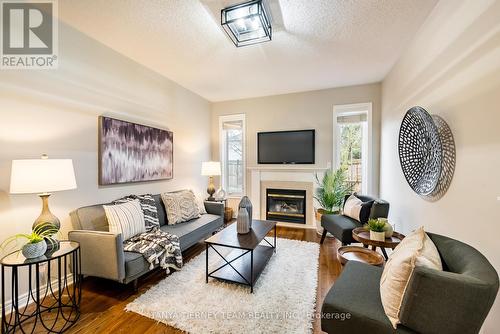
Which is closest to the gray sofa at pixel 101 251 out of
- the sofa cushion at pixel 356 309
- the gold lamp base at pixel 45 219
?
the gold lamp base at pixel 45 219

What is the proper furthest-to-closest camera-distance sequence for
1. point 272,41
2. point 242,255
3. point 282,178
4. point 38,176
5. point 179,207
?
point 282,178 → point 179,207 → point 272,41 → point 242,255 → point 38,176

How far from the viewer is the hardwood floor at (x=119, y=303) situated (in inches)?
64.6

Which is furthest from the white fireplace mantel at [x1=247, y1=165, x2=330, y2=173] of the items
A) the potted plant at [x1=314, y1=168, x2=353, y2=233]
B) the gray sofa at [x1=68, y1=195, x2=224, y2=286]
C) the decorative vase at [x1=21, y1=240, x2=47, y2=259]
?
the decorative vase at [x1=21, y1=240, x2=47, y2=259]

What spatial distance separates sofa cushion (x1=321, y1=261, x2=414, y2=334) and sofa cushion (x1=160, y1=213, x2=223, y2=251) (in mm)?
1824

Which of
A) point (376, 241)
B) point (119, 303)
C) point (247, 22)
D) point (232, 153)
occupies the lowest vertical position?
point (119, 303)

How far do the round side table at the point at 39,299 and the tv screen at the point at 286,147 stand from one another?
329 centimetres

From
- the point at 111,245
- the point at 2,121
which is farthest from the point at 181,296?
the point at 2,121

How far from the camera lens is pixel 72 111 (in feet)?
7.44

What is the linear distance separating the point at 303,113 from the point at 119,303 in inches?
153

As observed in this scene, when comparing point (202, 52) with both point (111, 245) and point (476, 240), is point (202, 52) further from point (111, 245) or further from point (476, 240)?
point (476, 240)

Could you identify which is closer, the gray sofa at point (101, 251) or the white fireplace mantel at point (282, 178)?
the gray sofa at point (101, 251)

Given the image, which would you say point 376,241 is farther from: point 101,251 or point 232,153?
point 232,153

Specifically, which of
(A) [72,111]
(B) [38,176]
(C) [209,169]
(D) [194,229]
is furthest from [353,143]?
(B) [38,176]

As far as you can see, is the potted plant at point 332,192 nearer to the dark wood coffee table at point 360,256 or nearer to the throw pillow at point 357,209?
the throw pillow at point 357,209
